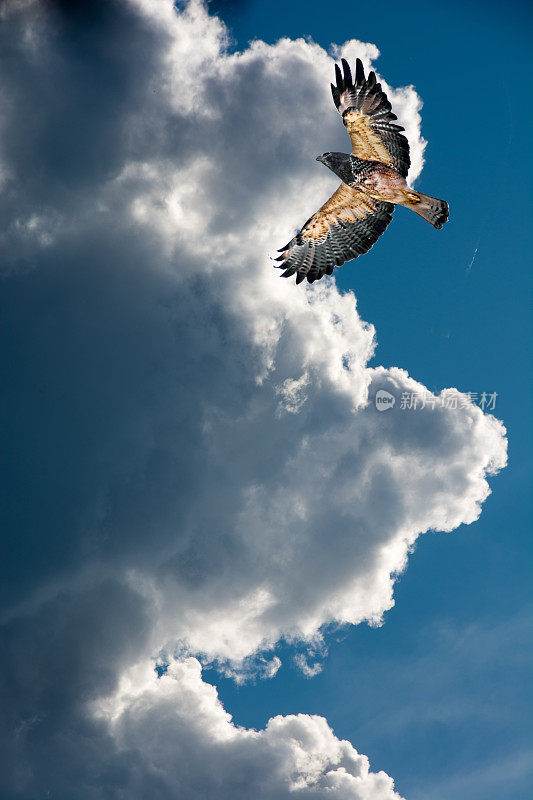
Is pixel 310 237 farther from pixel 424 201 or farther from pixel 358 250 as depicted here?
pixel 424 201

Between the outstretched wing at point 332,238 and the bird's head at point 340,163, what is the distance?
133cm

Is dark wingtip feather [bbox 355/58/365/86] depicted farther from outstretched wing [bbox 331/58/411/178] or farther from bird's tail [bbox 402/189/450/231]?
bird's tail [bbox 402/189/450/231]

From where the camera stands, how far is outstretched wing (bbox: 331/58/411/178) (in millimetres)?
20562

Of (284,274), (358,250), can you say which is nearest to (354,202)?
(358,250)

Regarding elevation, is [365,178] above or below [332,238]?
above

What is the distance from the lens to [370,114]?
813 inches

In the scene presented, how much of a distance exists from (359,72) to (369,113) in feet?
5.04

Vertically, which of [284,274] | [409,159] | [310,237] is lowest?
[284,274]

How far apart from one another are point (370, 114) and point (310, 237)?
5015 mm

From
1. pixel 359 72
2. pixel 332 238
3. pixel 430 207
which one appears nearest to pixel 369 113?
pixel 359 72

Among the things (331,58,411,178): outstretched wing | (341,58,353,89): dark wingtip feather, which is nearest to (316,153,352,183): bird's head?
(331,58,411,178): outstretched wing

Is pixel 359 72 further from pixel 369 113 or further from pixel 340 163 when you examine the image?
pixel 340 163

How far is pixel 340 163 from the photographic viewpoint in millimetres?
21094

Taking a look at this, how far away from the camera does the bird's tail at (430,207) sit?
67.4 ft
